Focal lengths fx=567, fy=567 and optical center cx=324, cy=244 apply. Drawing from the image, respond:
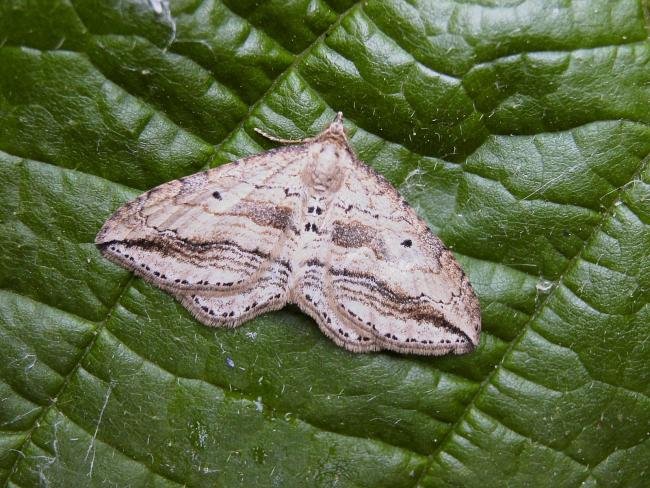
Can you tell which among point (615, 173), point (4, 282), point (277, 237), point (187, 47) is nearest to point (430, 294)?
point (277, 237)

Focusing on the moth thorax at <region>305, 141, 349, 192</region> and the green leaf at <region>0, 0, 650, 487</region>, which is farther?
the moth thorax at <region>305, 141, 349, 192</region>

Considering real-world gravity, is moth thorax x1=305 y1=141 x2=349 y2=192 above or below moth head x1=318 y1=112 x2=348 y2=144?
below

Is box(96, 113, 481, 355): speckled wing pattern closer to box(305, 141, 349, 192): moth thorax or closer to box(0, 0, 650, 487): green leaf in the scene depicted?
box(305, 141, 349, 192): moth thorax

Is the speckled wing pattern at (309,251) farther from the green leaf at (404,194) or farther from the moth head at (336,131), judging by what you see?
the green leaf at (404,194)

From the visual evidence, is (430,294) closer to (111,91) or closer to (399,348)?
(399,348)

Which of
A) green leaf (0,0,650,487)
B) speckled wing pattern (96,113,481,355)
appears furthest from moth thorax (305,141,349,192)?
green leaf (0,0,650,487)

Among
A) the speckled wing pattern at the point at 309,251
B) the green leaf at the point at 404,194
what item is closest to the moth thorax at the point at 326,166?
Answer: the speckled wing pattern at the point at 309,251

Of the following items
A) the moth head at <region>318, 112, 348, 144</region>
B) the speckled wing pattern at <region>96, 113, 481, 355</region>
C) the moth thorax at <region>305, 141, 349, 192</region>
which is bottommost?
the speckled wing pattern at <region>96, 113, 481, 355</region>
